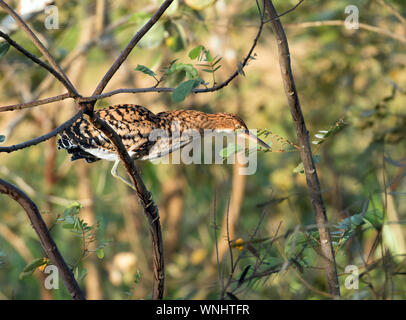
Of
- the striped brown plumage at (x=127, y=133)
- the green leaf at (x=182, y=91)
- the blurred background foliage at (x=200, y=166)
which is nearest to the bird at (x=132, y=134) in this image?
the striped brown plumage at (x=127, y=133)

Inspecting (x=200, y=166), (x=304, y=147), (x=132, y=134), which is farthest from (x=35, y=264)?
(x=200, y=166)

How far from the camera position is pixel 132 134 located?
2.65 metres

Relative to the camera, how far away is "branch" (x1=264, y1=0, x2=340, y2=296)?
182 cm

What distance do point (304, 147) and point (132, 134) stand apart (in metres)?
1.01

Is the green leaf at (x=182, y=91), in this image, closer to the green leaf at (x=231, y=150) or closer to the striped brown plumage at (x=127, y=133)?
the green leaf at (x=231, y=150)

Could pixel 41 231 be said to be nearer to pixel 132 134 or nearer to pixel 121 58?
pixel 121 58

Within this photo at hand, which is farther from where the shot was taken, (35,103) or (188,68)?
(188,68)

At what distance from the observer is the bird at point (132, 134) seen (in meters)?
2.63

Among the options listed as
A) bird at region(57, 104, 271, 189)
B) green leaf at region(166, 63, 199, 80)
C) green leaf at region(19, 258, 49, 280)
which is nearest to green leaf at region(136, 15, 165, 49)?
bird at region(57, 104, 271, 189)

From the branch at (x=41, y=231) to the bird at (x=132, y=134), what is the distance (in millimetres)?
698

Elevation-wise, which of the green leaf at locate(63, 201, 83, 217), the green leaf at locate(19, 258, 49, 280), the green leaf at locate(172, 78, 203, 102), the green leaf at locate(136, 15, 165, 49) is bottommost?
the green leaf at locate(19, 258, 49, 280)

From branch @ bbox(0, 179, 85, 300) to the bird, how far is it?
0.70 m

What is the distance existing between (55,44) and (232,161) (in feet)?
8.38

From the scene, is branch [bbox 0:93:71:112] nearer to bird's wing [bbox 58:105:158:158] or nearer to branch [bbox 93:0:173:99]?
branch [bbox 93:0:173:99]
